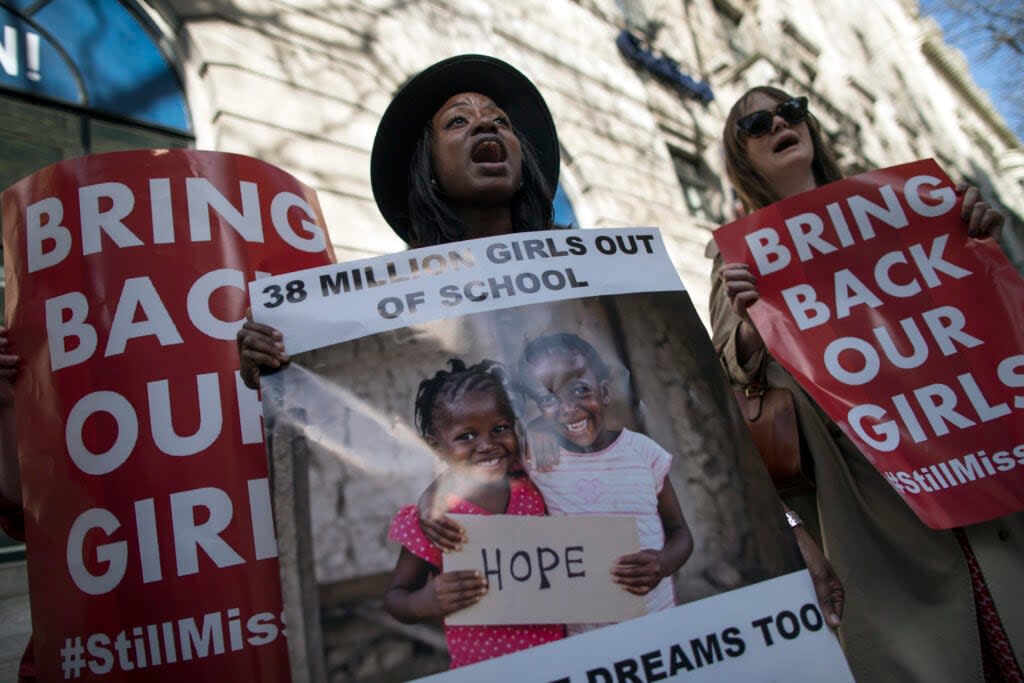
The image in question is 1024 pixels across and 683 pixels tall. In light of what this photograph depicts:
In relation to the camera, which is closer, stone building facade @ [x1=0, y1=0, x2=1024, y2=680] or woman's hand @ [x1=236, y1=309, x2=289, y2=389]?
woman's hand @ [x1=236, y1=309, x2=289, y2=389]

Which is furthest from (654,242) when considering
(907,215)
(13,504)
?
(13,504)

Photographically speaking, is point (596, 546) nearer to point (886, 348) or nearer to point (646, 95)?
point (886, 348)

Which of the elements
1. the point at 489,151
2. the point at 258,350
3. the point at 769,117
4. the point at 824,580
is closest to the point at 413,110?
the point at 489,151

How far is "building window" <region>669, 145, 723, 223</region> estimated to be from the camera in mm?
8211

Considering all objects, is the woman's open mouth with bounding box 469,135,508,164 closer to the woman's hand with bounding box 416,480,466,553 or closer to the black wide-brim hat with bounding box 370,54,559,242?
the black wide-brim hat with bounding box 370,54,559,242

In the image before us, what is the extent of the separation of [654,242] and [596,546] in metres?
0.57

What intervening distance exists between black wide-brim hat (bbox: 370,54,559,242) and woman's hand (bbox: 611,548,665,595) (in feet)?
3.20

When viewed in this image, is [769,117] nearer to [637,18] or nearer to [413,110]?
[413,110]

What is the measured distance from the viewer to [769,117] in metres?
1.89

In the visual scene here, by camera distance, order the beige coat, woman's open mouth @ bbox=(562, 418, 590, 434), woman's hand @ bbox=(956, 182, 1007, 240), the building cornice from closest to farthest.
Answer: woman's open mouth @ bbox=(562, 418, 590, 434)
the beige coat
woman's hand @ bbox=(956, 182, 1007, 240)
the building cornice

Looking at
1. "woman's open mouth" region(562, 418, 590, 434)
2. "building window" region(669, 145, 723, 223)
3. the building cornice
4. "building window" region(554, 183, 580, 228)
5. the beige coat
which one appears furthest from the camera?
the building cornice

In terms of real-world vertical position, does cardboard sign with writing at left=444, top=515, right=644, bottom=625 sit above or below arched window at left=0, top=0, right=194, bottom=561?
below

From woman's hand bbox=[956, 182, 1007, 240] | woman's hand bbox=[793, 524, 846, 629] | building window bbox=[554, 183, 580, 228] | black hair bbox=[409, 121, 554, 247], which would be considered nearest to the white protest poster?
woman's hand bbox=[793, 524, 846, 629]

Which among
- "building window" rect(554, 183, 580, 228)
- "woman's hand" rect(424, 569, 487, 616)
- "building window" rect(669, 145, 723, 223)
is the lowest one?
"woman's hand" rect(424, 569, 487, 616)
